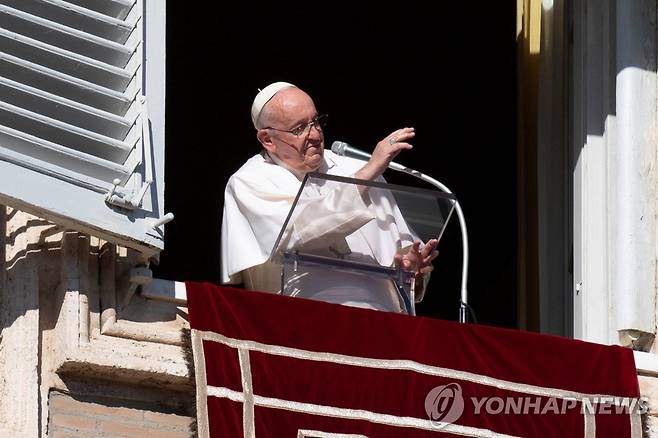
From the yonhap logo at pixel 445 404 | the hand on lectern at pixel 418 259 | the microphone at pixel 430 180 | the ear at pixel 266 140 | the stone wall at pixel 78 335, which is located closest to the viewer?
the stone wall at pixel 78 335

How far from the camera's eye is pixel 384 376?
8117 millimetres

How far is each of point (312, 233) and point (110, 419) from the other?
79 centimetres

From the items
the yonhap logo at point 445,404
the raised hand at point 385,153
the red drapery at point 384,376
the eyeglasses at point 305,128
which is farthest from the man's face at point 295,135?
the yonhap logo at point 445,404

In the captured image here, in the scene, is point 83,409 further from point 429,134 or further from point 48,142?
point 429,134

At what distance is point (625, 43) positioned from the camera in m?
9.17

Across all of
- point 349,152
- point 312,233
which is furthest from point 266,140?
point 312,233

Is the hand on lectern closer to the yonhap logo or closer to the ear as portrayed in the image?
the yonhap logo

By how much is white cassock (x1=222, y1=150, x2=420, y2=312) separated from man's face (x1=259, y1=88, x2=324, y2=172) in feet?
0.15

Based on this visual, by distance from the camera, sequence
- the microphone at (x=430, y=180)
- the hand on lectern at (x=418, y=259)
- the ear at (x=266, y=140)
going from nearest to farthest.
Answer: the hand on lectern at (x=418, y=259) < the microphone at (x=430, y=180) < the ear at (x=266, y=140)

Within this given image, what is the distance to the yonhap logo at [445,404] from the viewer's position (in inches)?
321

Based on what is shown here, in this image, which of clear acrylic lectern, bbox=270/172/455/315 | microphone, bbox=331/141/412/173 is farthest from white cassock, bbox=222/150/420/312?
microphone, bbox=331/141/412/173
